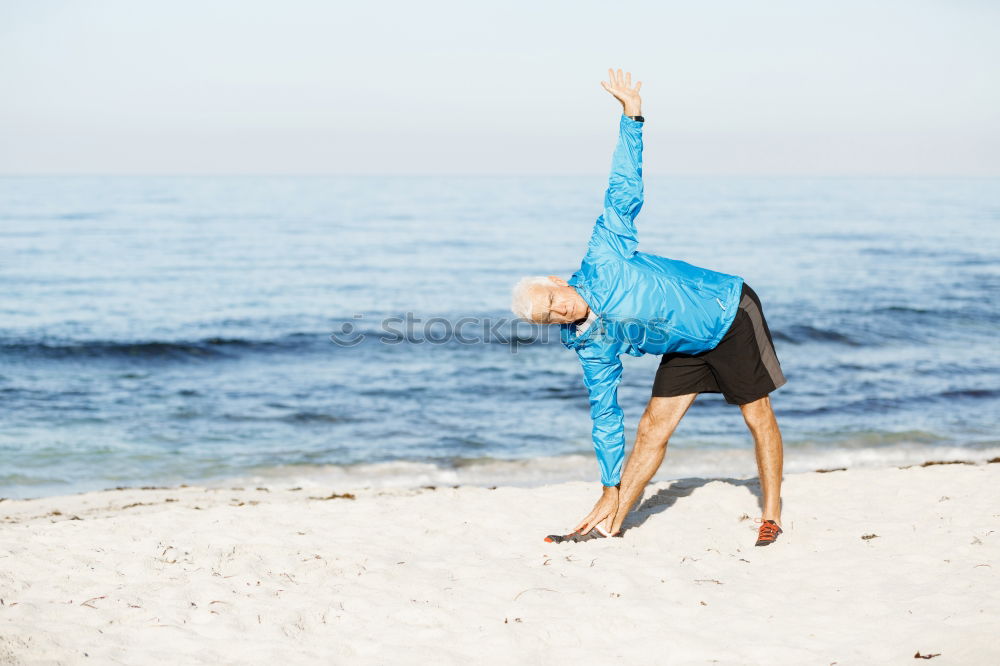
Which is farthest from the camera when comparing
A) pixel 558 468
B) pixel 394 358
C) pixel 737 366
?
pixel 394 358

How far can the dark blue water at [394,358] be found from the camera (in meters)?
9.62

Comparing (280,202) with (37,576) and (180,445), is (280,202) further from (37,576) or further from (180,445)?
(37,576)

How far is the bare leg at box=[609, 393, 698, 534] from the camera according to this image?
4.71 metres

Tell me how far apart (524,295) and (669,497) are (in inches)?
101

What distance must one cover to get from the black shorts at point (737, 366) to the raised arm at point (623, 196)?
0.76 m

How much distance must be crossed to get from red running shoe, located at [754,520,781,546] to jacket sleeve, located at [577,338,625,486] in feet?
2.88

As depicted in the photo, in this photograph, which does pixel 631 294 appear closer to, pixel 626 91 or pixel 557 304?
pixel 557 304

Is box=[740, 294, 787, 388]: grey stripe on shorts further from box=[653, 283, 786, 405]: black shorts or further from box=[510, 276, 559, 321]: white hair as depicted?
box=[510, 276, 559, 321]: white hair

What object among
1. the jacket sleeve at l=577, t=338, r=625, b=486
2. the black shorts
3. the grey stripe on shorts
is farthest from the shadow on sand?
the grey stripe on shorts

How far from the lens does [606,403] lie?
4.54m

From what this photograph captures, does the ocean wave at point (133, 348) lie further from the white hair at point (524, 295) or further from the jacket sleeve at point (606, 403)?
the white hair at point (524, 295)

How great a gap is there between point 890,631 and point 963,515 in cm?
196

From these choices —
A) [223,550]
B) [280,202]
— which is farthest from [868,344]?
[280,202]

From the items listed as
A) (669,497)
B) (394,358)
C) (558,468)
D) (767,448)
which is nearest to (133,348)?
(394,358)
